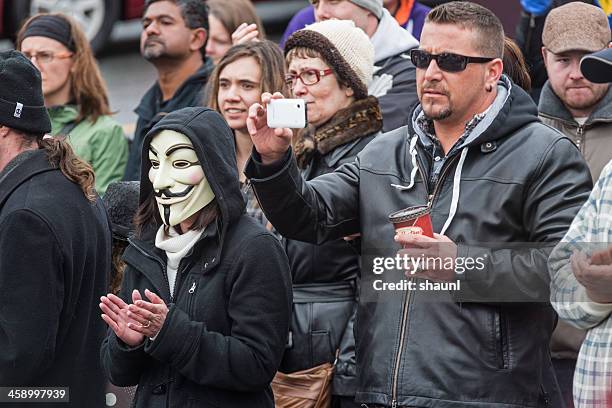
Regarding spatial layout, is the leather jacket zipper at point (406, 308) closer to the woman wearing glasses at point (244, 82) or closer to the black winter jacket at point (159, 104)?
the woman wearing glasses at point (244, 82)

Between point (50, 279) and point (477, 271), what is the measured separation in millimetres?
Answer: 1590

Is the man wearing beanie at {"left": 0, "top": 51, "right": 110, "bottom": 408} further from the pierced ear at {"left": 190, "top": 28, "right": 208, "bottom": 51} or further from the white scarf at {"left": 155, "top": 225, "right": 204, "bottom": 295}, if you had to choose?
the pierced ear at {"left": 190, "top": 28, "right": 208, "bottom": 51}

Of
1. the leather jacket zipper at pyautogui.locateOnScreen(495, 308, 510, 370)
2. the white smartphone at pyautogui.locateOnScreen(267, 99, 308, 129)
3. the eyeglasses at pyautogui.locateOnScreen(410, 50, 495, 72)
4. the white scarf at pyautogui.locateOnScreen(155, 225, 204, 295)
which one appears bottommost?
the leather jacket zipper at pyautogui.locateOnScreen(495, 308, 510, 370)

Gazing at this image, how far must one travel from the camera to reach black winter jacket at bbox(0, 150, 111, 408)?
16.0 feet

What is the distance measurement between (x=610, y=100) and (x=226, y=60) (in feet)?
6.28

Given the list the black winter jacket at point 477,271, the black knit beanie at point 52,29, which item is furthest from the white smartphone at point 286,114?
the black knit beanie at point 52,29

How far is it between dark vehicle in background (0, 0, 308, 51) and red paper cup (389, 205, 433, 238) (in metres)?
7.11

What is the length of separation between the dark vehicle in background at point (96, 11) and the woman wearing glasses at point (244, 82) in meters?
4.89

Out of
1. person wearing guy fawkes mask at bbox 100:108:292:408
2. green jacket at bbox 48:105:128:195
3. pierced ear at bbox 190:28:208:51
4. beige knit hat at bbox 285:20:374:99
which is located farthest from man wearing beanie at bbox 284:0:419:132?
person wearing guy fawkes mask at bbox 100:108:292:408

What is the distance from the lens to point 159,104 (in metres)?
8.23

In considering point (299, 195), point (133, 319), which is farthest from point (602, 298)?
point (133, 319)

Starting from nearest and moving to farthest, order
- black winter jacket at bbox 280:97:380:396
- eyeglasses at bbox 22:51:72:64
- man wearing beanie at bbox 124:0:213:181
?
black winter jacket at bbox 280:97:380:396
eyeglasses at bbox 22:51:72:64
man wearing beanie at bbox 124:0:213:181

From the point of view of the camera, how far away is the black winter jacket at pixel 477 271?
4.70 metres

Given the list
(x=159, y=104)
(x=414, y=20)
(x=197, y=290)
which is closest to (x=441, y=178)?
(x=197, y=290)
